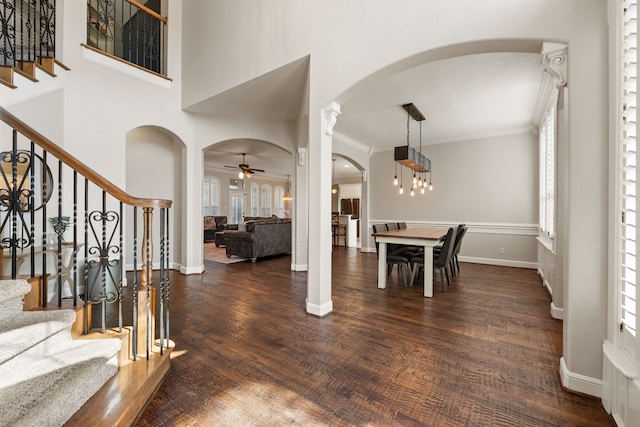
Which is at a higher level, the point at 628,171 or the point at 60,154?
the point at 60,154

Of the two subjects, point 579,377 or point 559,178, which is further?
point 559,178

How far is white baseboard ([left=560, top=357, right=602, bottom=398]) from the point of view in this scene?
1695 millimetres

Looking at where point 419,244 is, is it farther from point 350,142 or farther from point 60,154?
point 350,142

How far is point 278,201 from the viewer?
1361 centimetres

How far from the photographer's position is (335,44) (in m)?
2.86

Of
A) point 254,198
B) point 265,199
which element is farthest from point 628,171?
point 265,199

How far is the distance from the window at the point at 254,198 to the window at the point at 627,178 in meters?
11.7

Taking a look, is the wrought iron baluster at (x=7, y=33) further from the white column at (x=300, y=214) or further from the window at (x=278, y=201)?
the window at (x=278, y=201)

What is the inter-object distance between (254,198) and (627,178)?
39.0 ft

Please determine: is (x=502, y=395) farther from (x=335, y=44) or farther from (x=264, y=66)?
(x=264, y=66)

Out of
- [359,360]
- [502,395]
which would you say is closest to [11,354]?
[359,360]

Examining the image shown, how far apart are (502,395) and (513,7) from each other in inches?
100

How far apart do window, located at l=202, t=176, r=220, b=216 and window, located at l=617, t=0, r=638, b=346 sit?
1082 cm

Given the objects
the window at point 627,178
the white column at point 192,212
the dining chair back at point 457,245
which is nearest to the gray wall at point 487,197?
the dining chair back at point 457,245
